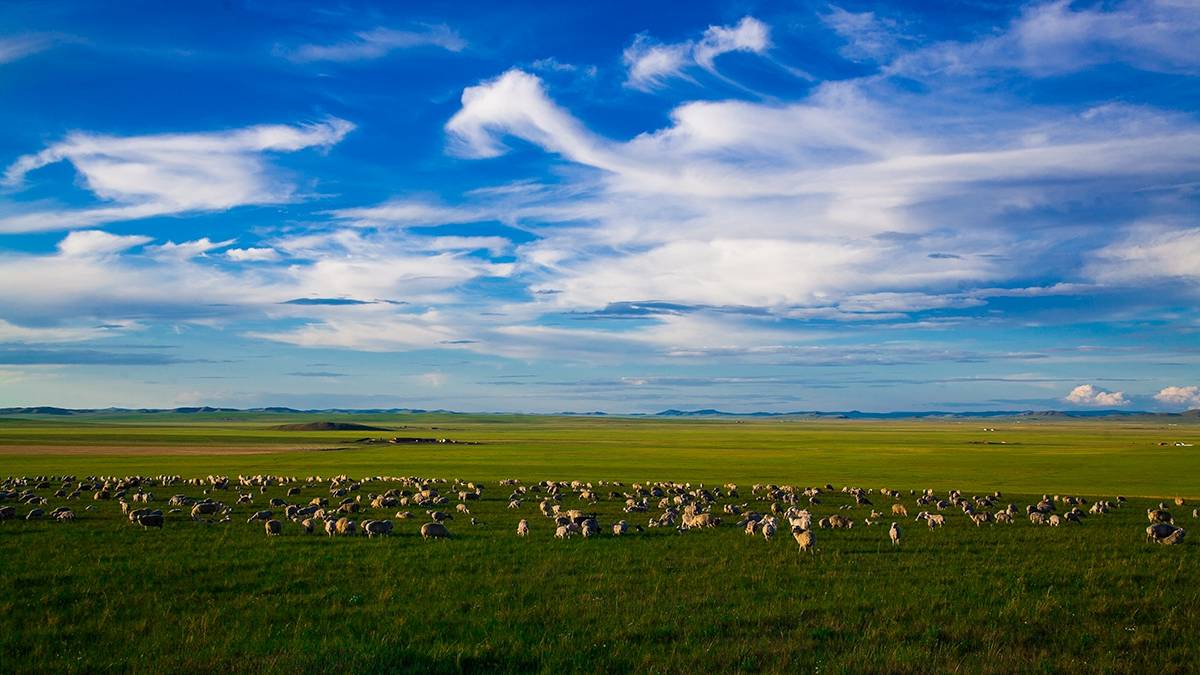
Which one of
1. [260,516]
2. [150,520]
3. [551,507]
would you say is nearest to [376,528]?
[260,516]

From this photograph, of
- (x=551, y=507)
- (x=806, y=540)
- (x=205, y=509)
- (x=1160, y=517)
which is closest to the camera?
(x=806, y=540)

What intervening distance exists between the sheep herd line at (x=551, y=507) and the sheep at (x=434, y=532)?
0.03 m

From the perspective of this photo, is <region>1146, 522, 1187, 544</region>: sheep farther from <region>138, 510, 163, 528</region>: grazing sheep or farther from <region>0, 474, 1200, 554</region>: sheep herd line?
<region>138, 510, 163, 528</region>: grazing sheep

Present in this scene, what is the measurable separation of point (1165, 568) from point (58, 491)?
41761 millimetres

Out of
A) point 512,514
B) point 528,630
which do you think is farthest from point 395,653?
point 512,514

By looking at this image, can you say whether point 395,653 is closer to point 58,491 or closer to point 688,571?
point 688,571

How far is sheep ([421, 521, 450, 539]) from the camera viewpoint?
72.9 ft

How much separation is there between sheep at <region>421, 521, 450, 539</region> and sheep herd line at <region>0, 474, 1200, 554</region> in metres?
0.03

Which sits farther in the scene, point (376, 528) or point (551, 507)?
point (551, 507)

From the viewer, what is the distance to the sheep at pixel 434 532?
22.2 meters

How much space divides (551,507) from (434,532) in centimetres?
783

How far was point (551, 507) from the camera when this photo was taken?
29.8 meters

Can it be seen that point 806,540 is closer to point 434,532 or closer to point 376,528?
point 434,532

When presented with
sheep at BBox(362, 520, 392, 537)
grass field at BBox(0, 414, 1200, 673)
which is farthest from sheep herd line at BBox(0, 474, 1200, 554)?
grass field at BBox(0, 414, 1200, 673)
